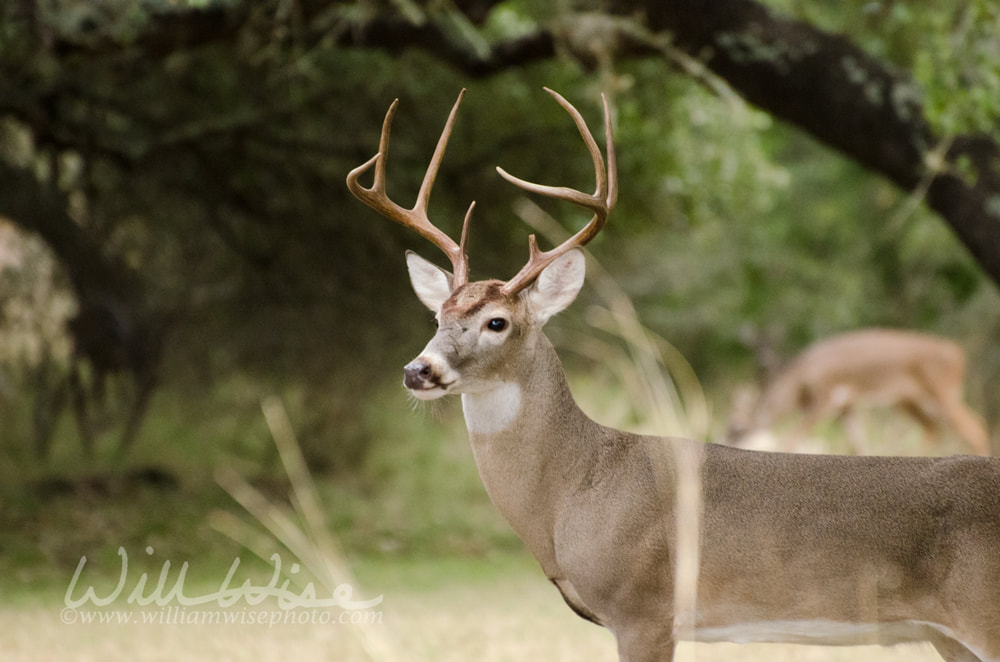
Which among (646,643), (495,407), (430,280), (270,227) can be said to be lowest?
(270,227)

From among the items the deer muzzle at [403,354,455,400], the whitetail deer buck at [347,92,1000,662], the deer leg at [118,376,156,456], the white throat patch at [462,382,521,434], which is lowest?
the deer leg at [118,376,156,456]

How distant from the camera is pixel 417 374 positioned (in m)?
3.42

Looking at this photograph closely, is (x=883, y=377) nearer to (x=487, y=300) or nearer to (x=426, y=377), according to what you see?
(x=487, y=300)

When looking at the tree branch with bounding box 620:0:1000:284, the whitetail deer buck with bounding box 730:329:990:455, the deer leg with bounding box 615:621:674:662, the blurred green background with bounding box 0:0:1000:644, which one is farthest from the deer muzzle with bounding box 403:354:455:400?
the whitetail deer buck with bounding box 730:329:990:455

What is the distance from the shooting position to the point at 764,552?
357 centimetres

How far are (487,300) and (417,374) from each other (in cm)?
41

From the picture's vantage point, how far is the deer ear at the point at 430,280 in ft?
13.1

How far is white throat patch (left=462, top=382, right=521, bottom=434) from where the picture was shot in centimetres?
379

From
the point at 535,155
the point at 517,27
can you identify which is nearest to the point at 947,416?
the point at 535,155

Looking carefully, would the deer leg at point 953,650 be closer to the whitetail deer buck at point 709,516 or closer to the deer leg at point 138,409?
the whitetail deer buck at point 709,516

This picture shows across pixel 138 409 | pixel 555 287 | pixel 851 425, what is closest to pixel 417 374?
pixel 555 287

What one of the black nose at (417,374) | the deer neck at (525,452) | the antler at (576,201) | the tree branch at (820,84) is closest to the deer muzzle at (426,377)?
the black nose at (417,374)

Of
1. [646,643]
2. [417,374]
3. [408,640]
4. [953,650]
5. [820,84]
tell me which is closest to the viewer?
[417,374]

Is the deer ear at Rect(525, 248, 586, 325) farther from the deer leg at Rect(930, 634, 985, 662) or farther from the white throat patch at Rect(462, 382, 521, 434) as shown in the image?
the deer leg at Rect(930, 634, 985, 662)
